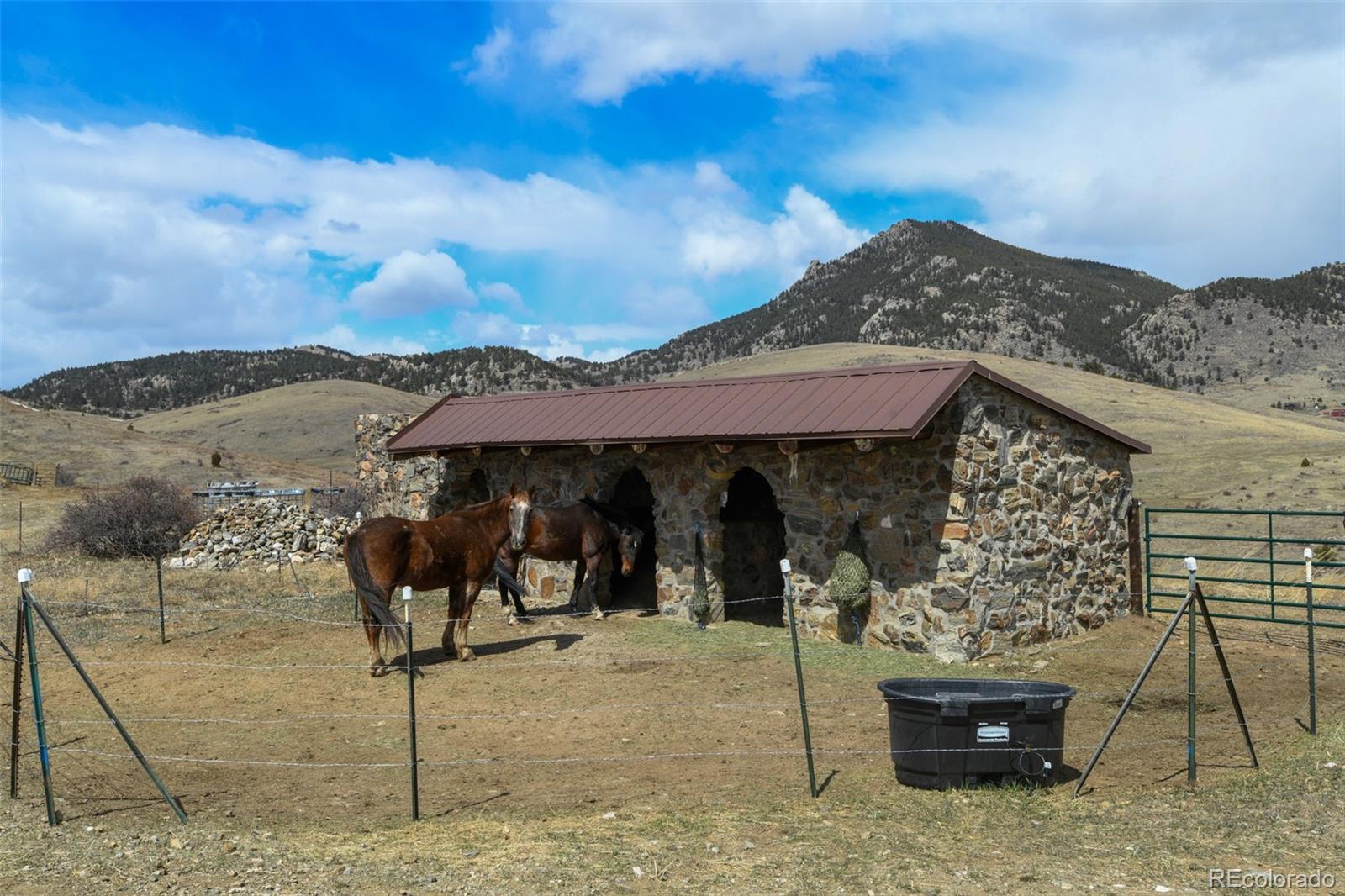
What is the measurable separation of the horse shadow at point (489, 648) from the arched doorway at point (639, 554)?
259cm

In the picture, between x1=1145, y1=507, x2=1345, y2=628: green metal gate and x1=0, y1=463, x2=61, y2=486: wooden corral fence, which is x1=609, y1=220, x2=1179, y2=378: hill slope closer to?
x1=1145, y1=507, x2=1345, y2=628: green metal gate

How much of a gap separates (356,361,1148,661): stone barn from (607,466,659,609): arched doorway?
0.53 feet

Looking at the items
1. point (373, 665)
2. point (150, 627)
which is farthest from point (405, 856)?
point (150, 627)

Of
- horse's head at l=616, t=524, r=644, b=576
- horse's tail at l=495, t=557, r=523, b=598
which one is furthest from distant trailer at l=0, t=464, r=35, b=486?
horse's head at l=616, t=524, r=644, b=576

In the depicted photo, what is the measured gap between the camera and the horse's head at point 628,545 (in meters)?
16.0

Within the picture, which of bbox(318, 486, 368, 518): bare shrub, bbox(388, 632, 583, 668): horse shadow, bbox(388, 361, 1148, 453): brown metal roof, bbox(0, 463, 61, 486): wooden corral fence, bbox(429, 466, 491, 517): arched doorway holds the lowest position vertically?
bbox(388, 632, 583, 668): horse shadow

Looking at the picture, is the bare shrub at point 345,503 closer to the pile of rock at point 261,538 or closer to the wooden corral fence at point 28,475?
the pile of rock at point 261,538

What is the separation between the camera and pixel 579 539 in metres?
16.0

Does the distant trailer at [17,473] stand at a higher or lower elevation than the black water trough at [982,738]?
higher

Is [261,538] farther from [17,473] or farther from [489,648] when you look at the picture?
[17,473]

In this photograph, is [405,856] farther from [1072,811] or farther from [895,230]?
Result: [895,230]

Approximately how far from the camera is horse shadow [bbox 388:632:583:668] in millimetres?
13219

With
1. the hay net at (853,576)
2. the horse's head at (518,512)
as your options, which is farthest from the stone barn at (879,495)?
the horse's head at (518,512)

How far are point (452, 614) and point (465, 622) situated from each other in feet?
0.82
